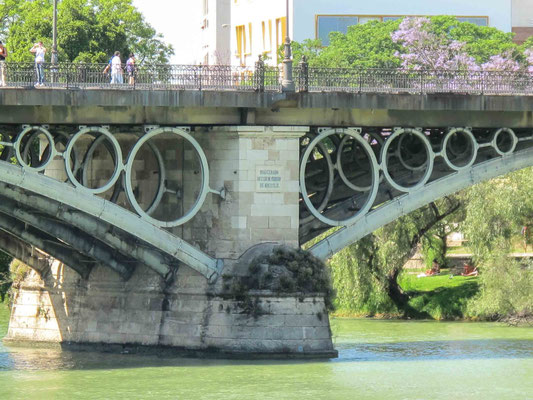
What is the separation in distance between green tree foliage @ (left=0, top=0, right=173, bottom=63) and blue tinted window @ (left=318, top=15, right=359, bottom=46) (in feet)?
61.7

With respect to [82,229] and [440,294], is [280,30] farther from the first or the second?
[82,229]

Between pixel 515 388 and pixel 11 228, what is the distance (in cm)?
1464

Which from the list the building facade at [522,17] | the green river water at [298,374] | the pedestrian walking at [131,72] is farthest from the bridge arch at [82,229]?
the building facade at [522,17]

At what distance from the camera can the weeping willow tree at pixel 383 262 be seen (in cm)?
5881

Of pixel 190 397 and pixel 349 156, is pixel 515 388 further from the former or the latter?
pixel 349 156

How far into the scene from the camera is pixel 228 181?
4441 cm

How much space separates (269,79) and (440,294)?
60.1 ft

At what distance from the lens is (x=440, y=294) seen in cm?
6109

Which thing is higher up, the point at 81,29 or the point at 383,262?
the point at 81,29

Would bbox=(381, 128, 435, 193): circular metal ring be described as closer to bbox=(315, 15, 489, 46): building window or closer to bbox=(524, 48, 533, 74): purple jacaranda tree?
bbox=(524, 48, 533, 74): purple jacaranda tree

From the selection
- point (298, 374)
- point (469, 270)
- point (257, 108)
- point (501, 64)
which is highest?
point (501, 64)

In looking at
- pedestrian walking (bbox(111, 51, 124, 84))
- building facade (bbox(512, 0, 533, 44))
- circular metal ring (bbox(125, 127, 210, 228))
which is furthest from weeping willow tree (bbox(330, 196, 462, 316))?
building facade (bbox(512, 0, 533, 44))

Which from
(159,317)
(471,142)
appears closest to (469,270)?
(471,142)

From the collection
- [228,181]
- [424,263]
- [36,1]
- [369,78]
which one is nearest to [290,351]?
[228,181]
